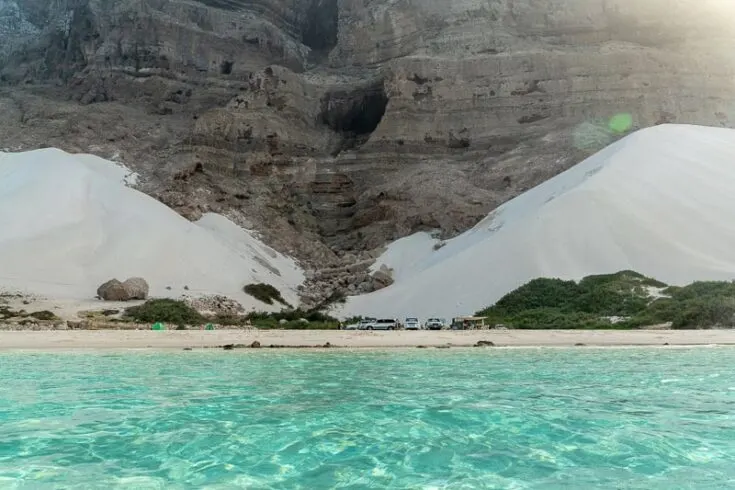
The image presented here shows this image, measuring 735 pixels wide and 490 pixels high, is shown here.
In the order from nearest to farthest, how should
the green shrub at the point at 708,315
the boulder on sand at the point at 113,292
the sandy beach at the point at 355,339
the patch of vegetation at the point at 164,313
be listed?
1. the sandy beach at the point at 355,339
2. the green shrub at the point at 708,315
3. the patch of vegetation at the point at 164,313
4. the boulder on sand at the point at 113,292

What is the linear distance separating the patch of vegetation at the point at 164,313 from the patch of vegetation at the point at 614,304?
13.0 meters

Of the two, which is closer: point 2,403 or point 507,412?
point 507,412

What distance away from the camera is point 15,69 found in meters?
69.9

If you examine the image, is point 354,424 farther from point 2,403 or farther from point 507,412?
point 2,403

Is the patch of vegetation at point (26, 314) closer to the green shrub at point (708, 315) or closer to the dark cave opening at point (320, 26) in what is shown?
the green shrub at point (708, 315)

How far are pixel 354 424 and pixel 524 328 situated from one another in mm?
17033

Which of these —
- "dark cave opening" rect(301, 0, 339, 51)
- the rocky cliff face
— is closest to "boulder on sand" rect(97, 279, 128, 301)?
the rocky cliff face

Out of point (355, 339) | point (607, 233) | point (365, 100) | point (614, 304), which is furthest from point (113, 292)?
point (365, 100)

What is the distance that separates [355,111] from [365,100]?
1.52 meters

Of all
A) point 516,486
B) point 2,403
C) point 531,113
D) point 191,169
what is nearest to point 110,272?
point 191,169

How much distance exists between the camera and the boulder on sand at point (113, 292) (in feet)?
93.4

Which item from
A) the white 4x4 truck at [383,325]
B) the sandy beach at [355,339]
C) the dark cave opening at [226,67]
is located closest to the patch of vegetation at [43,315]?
the sandy beach at [355,339]

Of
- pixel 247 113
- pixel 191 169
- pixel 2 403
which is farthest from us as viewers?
pixel 247 113

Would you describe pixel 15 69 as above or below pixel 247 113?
above
